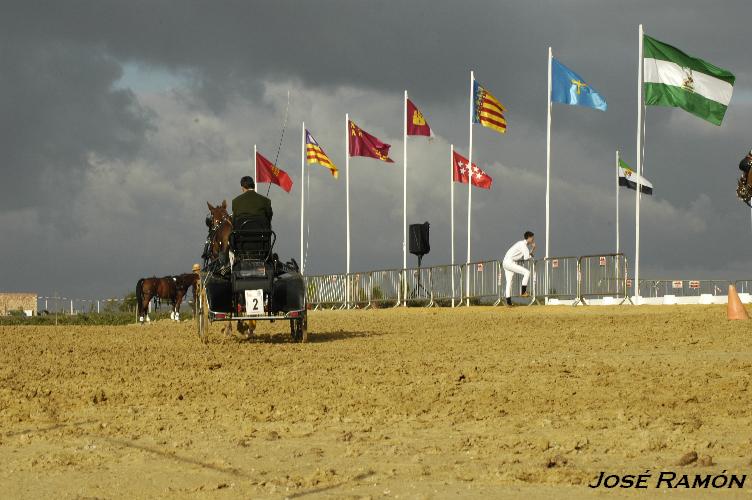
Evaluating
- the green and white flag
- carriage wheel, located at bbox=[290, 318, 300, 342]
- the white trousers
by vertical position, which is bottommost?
carriage wheel, located at bbox=[290, 318, 300, 342]

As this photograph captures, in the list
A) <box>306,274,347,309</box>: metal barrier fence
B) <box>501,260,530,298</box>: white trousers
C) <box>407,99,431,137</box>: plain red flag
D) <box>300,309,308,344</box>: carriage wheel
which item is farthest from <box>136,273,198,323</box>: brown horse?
<box>300,309,308,344</box>: carriage wheel

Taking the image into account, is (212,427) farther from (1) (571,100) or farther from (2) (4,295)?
(2) (4,295)

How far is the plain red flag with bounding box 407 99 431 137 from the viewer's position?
158 feet

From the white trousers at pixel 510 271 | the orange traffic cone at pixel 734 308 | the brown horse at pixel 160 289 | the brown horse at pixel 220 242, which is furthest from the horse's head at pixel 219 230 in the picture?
the brown horse at pixel 160 289

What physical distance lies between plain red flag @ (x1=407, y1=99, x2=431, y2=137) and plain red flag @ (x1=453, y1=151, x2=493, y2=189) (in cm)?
169

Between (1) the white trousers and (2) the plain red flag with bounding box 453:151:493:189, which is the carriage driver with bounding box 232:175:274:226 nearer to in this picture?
(1) the white trousers

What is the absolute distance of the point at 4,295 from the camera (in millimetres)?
88625

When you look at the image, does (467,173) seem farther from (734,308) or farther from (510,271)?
(734,308)

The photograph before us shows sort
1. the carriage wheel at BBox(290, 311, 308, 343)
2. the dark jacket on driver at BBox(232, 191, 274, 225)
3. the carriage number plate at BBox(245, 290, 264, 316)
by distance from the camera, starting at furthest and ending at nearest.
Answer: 1. the carriage wheel at BBox(290, 311, 308, 343)
2. the dark jacket on driver at BBox(232, 191, 274, 225)
3. the carriage number plate at BBox(245, 290, 264, 316)

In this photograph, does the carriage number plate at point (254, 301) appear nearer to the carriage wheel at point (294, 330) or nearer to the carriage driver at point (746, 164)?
the carriage wheel at point (294, 330)

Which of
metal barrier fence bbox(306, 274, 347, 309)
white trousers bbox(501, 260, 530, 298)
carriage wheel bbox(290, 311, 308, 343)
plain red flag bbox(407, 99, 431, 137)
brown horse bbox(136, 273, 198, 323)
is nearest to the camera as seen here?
carriage wheel bbox(290, 311, 308, 343)

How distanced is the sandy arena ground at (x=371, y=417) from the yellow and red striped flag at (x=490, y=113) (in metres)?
24.2

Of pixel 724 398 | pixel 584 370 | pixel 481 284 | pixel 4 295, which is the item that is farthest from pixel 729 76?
pixel 4 295

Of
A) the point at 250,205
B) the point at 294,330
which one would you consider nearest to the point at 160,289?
the point at 294,330
